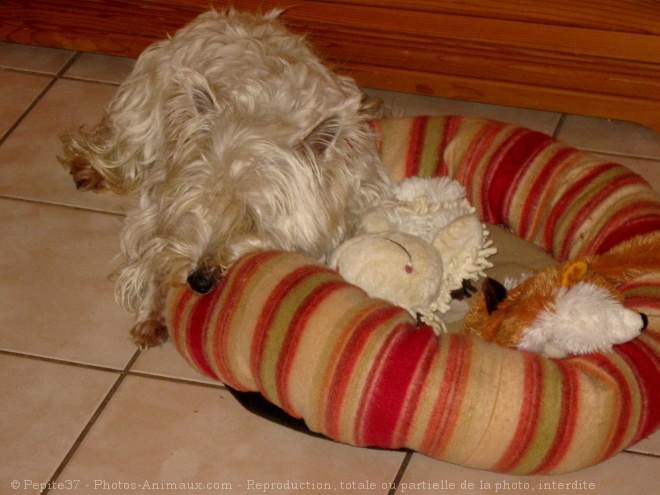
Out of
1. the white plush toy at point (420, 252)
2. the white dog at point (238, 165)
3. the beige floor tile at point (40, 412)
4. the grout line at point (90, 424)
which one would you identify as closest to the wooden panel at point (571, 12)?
the white dog at point (238, 165)

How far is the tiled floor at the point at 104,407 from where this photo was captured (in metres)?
2.32

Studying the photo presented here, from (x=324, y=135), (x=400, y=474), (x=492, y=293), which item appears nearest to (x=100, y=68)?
(x=324, y=135)

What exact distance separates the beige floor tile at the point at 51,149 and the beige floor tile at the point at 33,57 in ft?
0.49

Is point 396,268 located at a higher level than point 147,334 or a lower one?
higher

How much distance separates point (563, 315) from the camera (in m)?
2.15

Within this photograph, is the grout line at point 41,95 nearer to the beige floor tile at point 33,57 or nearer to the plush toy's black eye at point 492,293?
the beige floor tile at point 33,57

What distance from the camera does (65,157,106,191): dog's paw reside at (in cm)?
322

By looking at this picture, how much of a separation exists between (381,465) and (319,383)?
0.36 meters

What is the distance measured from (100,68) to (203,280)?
6.01 feet

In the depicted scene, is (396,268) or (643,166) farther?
(643,166)

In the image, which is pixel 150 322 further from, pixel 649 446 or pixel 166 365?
pixel 649 446

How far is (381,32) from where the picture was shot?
132 inches

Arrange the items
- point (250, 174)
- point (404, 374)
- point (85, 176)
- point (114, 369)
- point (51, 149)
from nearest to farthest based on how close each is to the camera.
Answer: point (404, 374) → point (250, 174) → point (114, 369) → point (85, 176) → point (51, 149)

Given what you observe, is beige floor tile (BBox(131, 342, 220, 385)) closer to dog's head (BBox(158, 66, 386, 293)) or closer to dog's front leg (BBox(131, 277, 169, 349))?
dog's front leg (BBox(131, 277, 169, 349))
